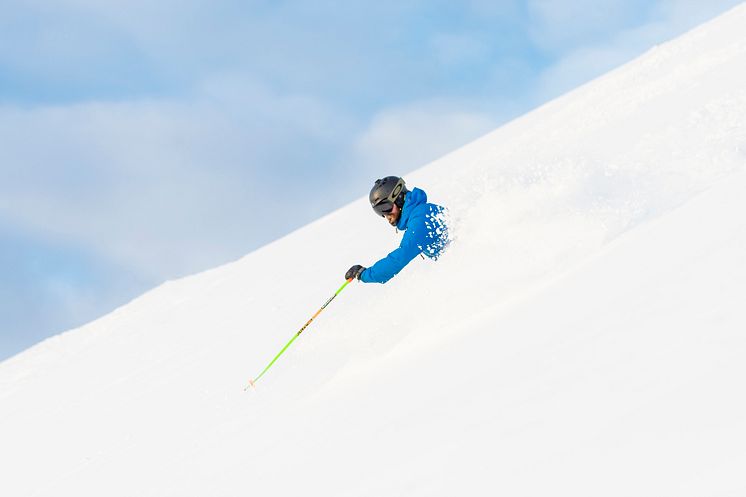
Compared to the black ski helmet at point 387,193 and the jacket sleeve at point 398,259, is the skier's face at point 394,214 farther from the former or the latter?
the jacket sleeve at point 398,259

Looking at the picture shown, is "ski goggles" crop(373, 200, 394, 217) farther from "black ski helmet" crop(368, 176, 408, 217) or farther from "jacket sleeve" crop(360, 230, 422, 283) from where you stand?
"jacket sleeve" crop(360, 230, 422, 283)

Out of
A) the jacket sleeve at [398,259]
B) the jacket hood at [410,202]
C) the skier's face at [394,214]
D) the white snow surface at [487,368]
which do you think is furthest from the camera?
the skier's face at [394,214]

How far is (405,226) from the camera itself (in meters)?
6.30

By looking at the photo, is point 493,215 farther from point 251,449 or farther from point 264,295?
point 264,295

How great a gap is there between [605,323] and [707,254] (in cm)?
60

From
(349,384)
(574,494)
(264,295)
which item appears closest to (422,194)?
(349,384)

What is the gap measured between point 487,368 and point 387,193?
292 centimetres

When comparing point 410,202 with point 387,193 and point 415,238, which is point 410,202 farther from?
point 415,238

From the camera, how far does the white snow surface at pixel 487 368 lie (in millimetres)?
2474

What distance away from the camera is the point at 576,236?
5.21 metres

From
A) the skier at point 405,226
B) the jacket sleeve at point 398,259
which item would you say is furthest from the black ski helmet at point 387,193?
the jacket sleeve at point 398,259

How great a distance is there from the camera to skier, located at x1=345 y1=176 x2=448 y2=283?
6.11 metres

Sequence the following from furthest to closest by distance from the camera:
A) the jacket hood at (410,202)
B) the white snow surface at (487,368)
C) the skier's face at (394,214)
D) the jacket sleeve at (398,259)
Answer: the skier's face at (394,214) → the jacket hood at (410,202) → the jacket sleeve at (398,259) → the white snow surface at (487,368)

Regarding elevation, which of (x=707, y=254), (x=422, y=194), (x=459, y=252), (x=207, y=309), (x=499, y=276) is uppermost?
(x=207, y=309)
